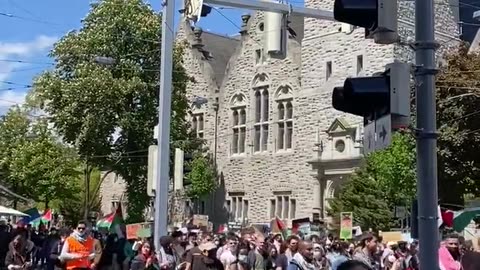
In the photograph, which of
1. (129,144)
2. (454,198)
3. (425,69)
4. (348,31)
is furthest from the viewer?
(129,144)

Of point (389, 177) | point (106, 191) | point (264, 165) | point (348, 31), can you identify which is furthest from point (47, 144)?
point (348, 31)

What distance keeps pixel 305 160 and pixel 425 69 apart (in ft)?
141

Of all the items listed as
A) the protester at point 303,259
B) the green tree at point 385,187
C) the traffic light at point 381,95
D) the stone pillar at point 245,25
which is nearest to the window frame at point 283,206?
the green tree at point 385,187

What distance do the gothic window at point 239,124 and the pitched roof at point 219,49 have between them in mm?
3613

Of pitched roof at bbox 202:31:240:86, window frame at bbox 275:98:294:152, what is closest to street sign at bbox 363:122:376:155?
window frame at bbox 275:98:294:152

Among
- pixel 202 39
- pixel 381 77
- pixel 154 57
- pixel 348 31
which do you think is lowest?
pixel 381 77

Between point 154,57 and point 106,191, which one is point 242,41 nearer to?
point 154,57

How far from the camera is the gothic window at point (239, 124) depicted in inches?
2117

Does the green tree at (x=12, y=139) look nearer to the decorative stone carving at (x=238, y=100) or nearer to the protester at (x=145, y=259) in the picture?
the decorative stone carving at (x=238, y=100)

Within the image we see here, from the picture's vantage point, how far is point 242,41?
54.7m

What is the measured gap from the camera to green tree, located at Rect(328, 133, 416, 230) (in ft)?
119

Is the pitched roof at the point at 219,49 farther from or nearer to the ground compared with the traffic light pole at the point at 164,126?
farther from the ground

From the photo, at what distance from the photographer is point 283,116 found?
50969mm

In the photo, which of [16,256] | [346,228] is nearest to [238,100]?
[346,228]
